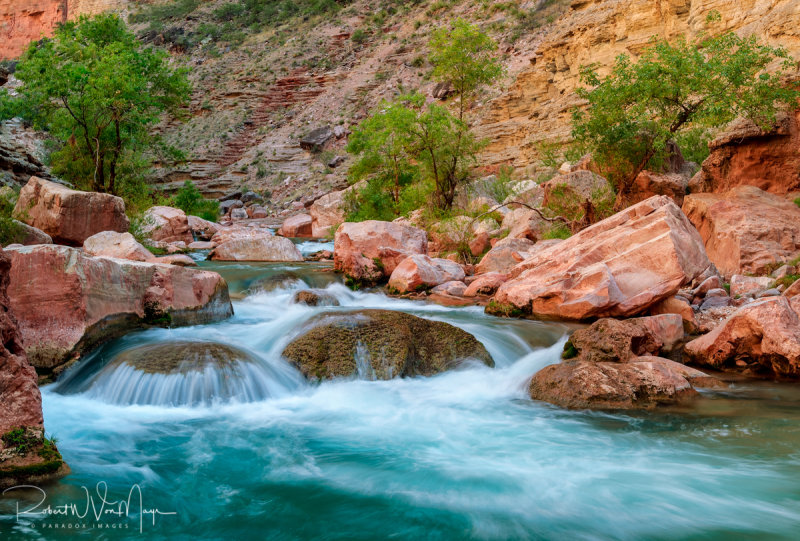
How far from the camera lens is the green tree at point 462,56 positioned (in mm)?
18828

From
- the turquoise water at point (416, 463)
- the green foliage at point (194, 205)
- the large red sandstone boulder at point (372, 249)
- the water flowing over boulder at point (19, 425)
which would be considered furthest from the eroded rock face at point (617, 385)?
the green foliage at point (194, 205)

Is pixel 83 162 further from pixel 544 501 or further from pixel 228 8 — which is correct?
pixel 228 8

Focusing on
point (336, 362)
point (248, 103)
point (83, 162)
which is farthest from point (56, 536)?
point (248, 103)

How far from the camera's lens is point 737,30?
2091 centimetres

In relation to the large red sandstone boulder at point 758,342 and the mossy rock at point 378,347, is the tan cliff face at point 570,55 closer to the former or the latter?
the large red sandstone boulder at point 758,342

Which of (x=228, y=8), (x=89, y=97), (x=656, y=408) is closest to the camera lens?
(x=656, y=408)

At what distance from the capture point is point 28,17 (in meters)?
75.8

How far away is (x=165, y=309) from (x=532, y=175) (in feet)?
61.0

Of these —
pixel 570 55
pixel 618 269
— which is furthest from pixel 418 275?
pixel 570 55

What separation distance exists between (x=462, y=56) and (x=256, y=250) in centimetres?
937

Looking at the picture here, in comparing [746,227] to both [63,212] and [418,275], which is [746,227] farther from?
[63,212]

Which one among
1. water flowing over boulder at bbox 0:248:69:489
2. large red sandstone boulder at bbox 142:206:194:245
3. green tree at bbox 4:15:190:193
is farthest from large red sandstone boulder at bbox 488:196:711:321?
large red sandstone boulder at bbox 142:206:194:245

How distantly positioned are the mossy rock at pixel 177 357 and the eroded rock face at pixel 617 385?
359 centimetres

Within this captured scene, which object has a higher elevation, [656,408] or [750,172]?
[750,172]
